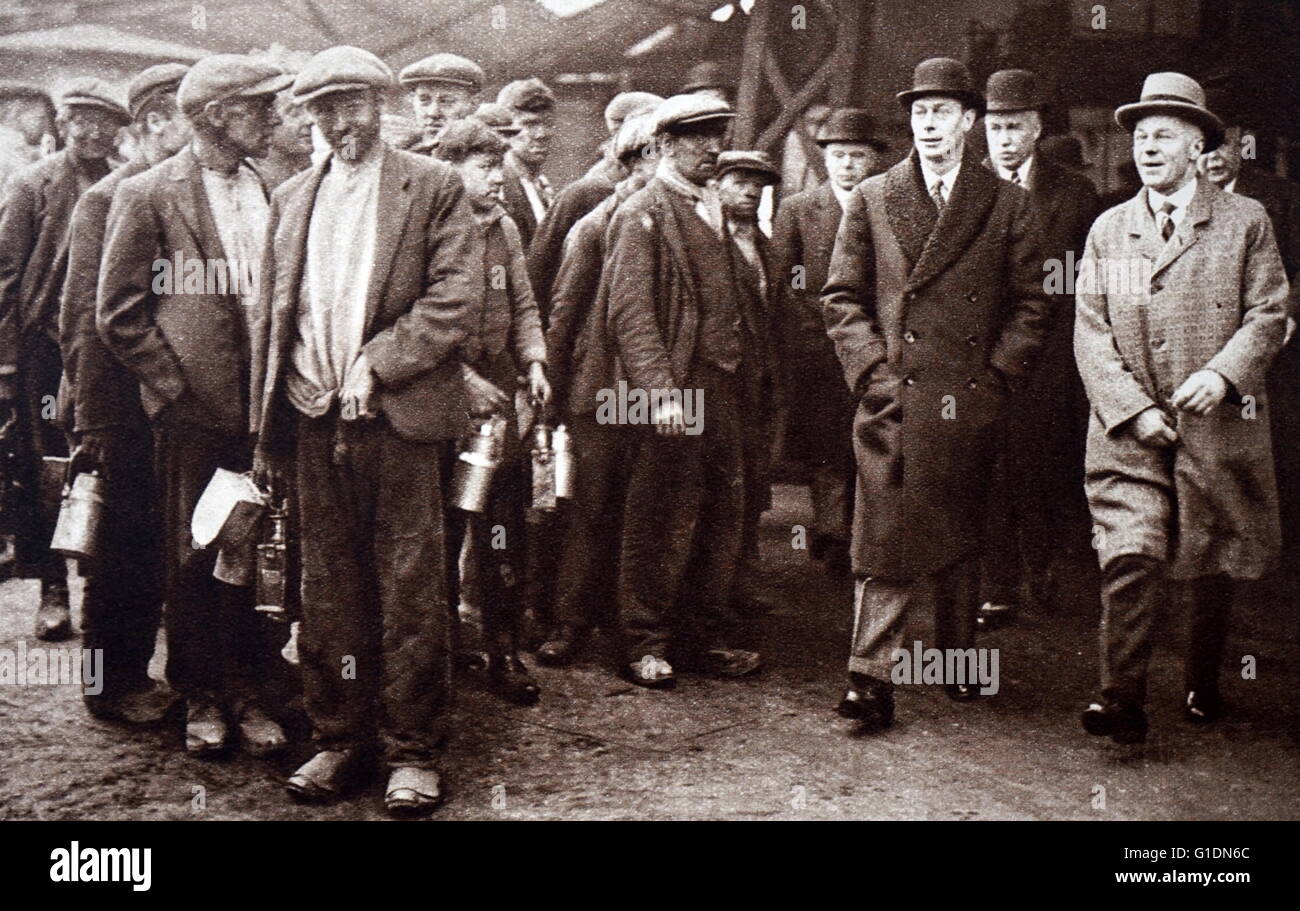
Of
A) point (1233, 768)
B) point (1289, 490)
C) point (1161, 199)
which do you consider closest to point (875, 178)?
point (1161, 199)

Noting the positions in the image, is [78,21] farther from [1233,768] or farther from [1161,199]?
[1233,768]

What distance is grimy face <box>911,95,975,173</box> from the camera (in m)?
4.32

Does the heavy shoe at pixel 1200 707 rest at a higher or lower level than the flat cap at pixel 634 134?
lower

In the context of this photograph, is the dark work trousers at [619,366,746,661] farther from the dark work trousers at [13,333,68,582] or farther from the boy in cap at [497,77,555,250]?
the dark work trousers at [13,333,68,582]

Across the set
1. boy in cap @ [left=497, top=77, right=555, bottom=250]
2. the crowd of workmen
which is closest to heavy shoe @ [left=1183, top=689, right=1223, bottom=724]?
the crowd of workmen

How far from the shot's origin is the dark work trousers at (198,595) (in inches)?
166

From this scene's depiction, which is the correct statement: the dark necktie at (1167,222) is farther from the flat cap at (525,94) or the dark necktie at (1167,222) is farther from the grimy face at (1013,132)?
the flat cap at (525,94)

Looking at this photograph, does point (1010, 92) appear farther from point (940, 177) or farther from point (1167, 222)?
point (1167, 222)

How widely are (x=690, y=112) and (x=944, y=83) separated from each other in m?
0.75

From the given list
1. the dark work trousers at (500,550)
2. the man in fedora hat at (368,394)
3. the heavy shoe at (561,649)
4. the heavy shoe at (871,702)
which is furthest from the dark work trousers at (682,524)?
the man in fedora hat at (368,394)

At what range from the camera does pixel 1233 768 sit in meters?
4.24

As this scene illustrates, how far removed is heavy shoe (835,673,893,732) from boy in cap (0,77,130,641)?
2486 millimetres

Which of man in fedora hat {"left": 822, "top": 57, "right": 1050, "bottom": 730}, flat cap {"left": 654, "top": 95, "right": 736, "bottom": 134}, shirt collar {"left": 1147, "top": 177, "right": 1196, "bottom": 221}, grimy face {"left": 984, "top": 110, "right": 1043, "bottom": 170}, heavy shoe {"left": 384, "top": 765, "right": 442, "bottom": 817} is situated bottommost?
heavy shoe {"left": 384, "top": 765, "right": 442, "bottom": 817}
